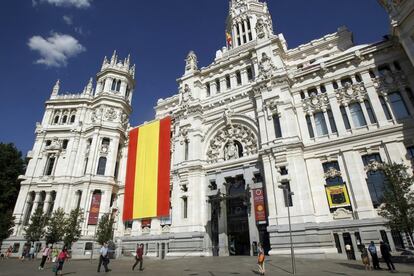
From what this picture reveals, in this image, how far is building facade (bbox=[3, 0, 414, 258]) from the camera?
2547 centimetres

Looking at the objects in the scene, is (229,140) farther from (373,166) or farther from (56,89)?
(56,89)

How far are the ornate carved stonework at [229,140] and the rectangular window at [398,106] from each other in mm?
15464

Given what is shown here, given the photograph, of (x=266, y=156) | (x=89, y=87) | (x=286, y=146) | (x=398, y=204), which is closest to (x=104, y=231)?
(x=266, y=156)

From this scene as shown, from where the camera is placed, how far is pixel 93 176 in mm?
44906

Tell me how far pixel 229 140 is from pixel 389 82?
65.2 feet

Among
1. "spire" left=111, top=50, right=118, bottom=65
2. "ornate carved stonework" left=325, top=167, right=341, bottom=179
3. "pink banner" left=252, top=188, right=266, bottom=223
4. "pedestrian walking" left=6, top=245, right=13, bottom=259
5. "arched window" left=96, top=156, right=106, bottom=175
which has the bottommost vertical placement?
"pedestrian walking" left=6, top=245, right=13, bottom=259

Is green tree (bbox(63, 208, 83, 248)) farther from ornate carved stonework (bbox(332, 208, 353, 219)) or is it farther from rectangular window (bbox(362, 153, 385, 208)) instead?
rectangular window (bbox(362, 153, 385, 208))

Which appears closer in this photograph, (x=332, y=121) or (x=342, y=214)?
(x=342, y=214)

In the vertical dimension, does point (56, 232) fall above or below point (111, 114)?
below

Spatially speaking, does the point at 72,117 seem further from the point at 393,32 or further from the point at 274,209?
the point at 393,32

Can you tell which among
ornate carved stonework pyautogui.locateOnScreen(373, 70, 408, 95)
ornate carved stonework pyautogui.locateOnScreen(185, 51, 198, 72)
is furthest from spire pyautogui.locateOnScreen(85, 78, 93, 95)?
ornate carved stonework pyautogui.locateOnScreen(373, 70, 408, 95)

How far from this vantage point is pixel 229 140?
3597 cm

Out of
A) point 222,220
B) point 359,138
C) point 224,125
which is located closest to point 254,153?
point 224,125

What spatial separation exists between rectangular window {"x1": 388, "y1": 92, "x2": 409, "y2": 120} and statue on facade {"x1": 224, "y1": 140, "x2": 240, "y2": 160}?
18405 millimetres
